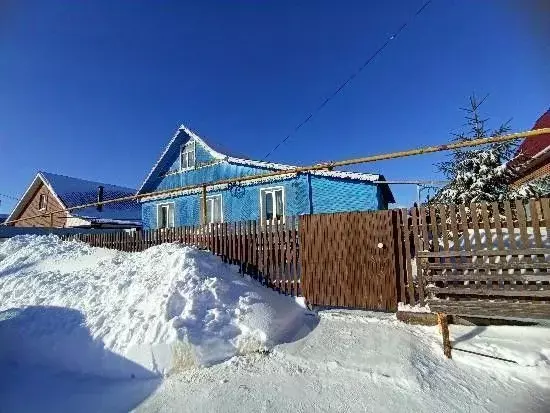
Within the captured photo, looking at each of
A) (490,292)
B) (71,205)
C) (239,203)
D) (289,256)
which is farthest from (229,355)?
(71,205)

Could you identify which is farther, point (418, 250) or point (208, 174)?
point (208, 174)

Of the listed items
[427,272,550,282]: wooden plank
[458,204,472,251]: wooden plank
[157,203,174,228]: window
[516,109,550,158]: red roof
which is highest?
[516,109,550,158]: red roof

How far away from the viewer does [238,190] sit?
17594 millimetres

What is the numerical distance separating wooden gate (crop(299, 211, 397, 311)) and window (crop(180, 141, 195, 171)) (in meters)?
14.4

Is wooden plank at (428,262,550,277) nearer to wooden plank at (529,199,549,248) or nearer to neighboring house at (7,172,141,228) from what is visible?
wooden plank at (529,199,549,248)

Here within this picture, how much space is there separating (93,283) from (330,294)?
15.7ft

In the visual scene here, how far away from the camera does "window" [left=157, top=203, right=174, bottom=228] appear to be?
20.3 m

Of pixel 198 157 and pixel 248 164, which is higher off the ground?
pixel 198 157

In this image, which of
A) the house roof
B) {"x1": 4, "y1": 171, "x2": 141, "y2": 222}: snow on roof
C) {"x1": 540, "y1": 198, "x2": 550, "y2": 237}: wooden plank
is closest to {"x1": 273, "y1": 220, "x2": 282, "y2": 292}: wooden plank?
{"x1": 540, "y1": 198, "x2": 550, "y2": 237}: wooden plank

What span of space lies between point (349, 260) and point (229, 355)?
2.87m

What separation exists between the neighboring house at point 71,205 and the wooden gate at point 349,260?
23229mm

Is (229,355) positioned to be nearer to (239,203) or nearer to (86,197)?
(239,203)

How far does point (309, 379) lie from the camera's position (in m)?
3.83

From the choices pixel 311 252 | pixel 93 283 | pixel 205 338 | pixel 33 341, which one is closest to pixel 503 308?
pixel 311 252
